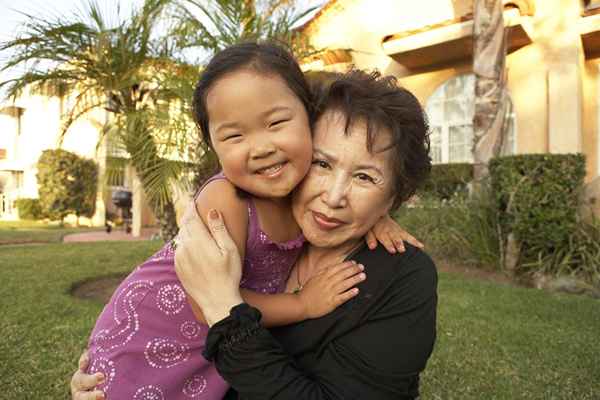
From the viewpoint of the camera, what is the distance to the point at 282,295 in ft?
4.86

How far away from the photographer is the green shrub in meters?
6.25

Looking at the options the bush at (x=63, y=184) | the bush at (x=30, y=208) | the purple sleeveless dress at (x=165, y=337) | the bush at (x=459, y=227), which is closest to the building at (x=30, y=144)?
the bush at (x=63, y=184)

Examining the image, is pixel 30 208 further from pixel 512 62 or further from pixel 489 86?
pixel 489 86

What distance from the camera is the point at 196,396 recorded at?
167 centimetres

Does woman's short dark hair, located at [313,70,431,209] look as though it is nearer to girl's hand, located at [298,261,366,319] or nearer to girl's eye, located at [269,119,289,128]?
girl's eye, located at [269,119,289,128]

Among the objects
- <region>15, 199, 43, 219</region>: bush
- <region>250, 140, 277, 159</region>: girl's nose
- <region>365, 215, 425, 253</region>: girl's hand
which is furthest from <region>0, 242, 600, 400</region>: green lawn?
<region>15, 199, 43, 219</region>: bush

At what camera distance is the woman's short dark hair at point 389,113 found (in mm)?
1430

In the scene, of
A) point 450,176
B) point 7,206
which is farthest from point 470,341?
point 7,206

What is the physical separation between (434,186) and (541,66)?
3.49m

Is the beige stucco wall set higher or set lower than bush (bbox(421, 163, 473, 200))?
higher

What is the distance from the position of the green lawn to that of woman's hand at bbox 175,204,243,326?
8.11ft

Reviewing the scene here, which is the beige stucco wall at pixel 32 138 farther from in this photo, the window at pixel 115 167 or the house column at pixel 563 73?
the house column at pixel 563 73

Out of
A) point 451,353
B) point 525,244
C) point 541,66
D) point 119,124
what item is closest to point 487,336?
point 451,353

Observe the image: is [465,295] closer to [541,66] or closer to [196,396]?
[196,396]
